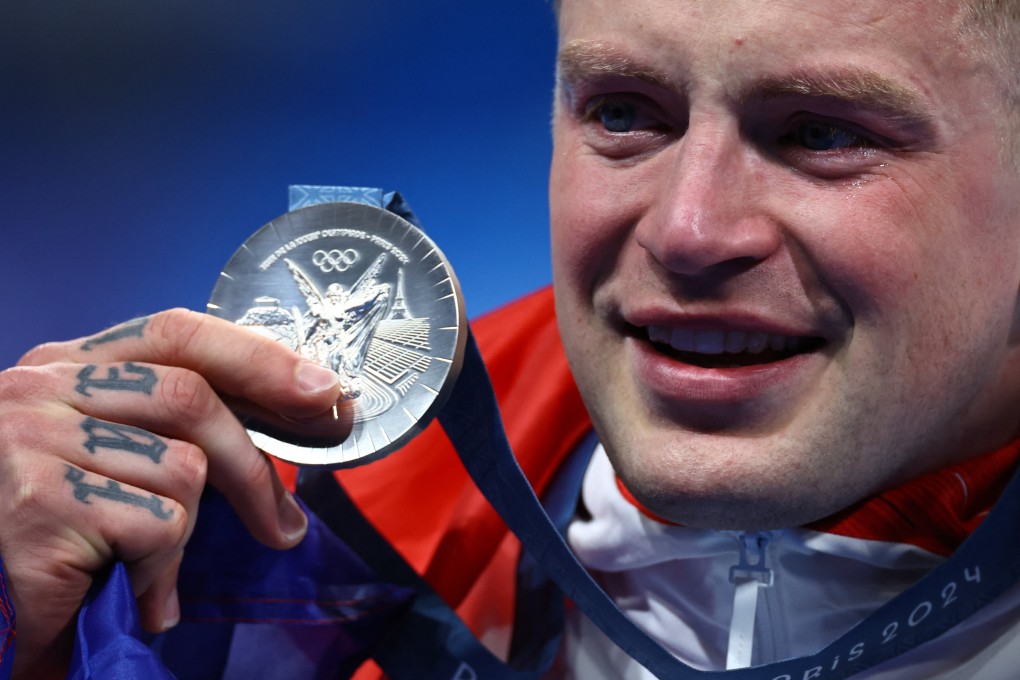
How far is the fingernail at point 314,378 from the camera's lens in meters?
1.33

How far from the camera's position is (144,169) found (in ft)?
10.9

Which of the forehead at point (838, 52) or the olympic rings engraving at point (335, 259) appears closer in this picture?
the forehead at point (838, 52)

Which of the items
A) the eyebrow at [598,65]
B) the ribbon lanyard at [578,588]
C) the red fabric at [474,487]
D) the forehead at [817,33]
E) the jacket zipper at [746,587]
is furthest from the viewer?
the red fabric at [474,487]

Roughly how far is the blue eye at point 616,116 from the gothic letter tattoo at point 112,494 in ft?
2.39

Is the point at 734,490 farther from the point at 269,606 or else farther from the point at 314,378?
the point at 269,606

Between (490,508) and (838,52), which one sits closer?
(838,52)

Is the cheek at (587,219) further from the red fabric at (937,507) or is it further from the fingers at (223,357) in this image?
the red fabric at (937,507)

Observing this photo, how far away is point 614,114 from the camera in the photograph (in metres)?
1.42

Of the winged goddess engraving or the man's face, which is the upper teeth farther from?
the winged goddess engraving

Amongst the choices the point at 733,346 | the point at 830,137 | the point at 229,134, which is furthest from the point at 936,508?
the point at 229,134

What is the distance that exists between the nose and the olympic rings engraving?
16.0 inches

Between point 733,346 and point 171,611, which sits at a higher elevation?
point 733,346

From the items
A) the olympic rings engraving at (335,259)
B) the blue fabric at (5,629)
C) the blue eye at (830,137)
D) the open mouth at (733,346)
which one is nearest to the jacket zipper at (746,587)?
the open mouth at (733,346)

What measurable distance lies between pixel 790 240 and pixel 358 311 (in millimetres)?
549
